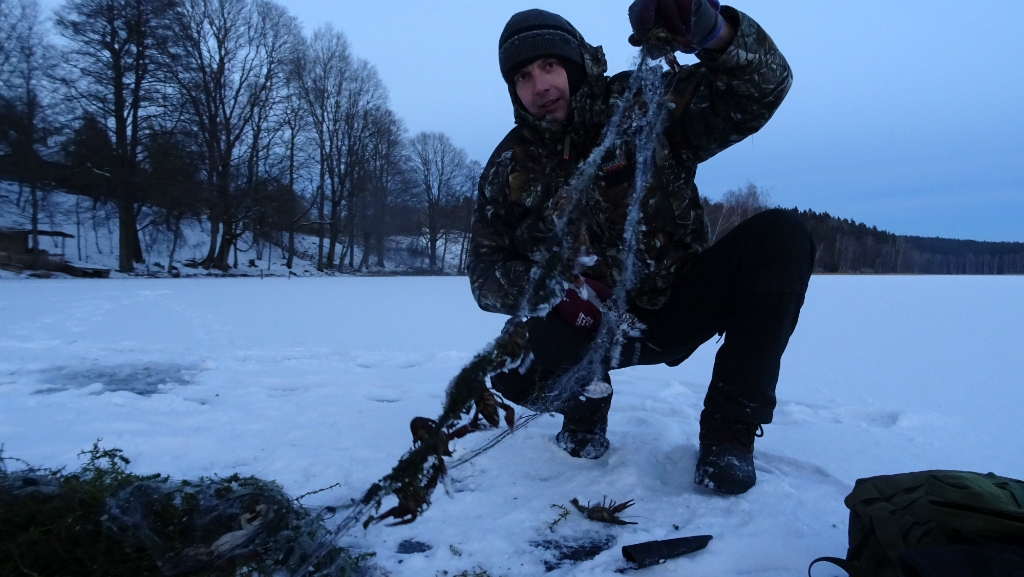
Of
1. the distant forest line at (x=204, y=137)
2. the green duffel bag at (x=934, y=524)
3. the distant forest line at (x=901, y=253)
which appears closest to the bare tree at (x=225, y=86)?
the distant forest line at (x=204, y=137)

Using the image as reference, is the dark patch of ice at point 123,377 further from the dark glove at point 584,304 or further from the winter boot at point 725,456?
the winter boot at point 725,456

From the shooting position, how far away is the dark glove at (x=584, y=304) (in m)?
1.92

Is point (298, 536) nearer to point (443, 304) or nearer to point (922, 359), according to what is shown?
point (922, 359)

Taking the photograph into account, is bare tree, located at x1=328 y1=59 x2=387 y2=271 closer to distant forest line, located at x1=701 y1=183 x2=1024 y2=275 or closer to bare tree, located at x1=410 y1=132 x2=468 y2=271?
bare tree, located at x1=410 y1=132 x2=468 y2=271

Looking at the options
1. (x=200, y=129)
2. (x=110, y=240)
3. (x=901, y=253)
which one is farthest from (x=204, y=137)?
(x=901, y=253)

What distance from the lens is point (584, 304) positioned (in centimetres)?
195

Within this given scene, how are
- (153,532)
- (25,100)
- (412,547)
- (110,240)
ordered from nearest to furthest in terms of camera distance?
(153,532) < (412,547) < (25,100) < (110,240)

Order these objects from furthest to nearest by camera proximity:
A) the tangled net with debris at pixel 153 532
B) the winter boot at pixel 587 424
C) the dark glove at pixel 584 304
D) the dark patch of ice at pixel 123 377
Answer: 1. the dark patch of ice at pixel 123 377
2. the winter boot at pixel 587 424
3. the dark glove at pixel 584 304
4. the tangled net with debris at pixel 153 532

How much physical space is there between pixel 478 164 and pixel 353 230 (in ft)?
41.2

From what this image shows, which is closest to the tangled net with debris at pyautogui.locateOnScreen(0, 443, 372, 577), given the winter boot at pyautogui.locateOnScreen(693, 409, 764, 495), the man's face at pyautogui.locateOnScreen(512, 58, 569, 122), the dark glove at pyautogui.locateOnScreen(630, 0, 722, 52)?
the winter boot at pyautogui.locateOnScreen(693, 409, 764, 495)

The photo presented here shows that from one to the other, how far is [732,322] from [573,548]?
902 mm

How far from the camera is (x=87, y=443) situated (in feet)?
7.09

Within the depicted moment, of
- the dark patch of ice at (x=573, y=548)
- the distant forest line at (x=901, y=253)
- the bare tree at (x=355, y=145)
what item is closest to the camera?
the dark patch of ice at (x=573, y=548)

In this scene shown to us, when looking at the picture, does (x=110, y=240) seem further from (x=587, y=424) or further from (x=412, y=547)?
(x=412, y=547)
